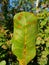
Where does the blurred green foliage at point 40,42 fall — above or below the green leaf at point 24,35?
below

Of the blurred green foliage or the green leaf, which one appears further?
the blurred green foliage

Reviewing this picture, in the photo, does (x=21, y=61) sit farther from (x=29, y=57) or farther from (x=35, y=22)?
(x=35, y=22)

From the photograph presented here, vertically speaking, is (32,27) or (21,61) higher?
(32,27)

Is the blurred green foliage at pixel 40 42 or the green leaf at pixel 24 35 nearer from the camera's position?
the green leaf at pixel 24 35

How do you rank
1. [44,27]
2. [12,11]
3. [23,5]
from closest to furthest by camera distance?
1. [44,27]
2. [12,11]
3. [23,5]

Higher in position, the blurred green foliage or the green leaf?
the green leaf

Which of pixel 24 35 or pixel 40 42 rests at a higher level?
pixel 24 35

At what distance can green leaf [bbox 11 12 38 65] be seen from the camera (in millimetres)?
1919

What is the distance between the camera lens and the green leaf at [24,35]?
192 centimetres

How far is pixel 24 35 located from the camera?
196 cm

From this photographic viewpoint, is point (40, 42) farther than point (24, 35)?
Yes

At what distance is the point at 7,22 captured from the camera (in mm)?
4273

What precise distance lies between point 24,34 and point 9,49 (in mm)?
1627

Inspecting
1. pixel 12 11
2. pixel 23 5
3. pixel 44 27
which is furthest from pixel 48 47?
pixel 23 5
